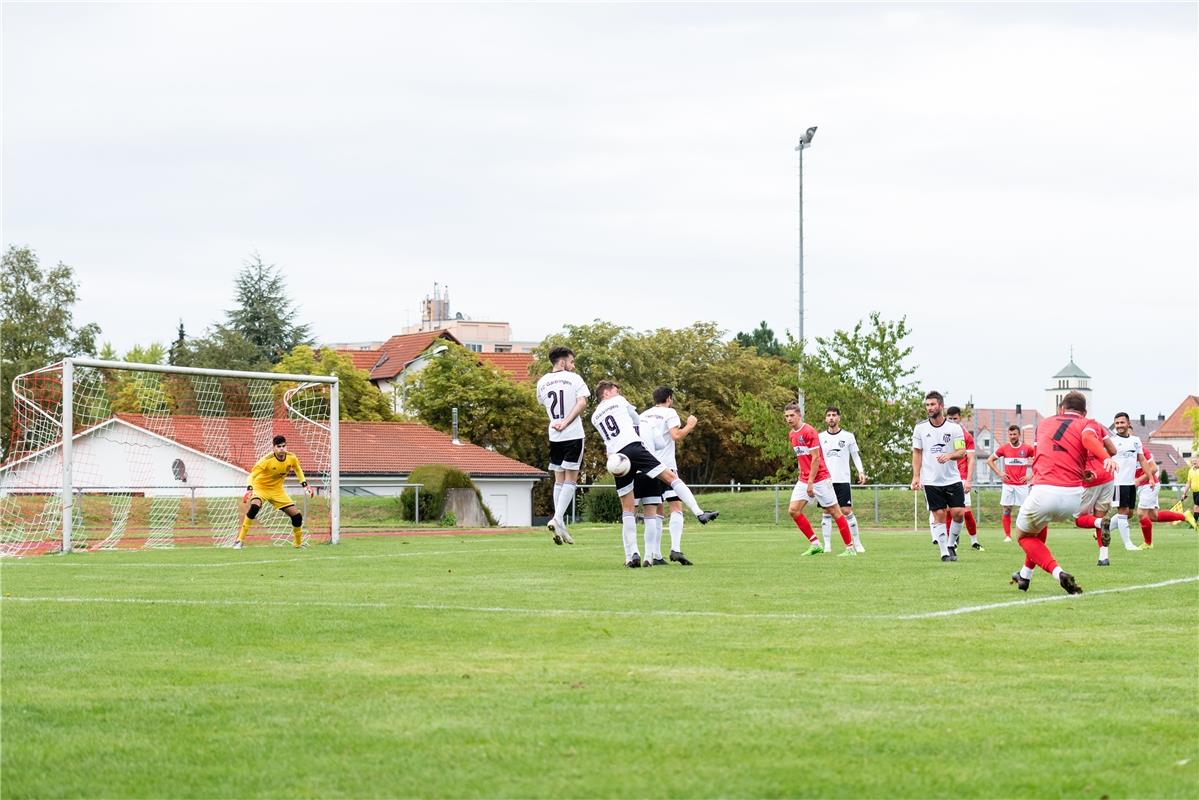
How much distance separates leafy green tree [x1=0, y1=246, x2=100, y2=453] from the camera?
8162cm

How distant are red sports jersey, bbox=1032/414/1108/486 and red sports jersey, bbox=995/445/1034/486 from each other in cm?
1564

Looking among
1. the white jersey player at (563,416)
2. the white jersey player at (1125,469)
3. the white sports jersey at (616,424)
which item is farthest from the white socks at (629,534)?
the white jersey player at (1125,469)

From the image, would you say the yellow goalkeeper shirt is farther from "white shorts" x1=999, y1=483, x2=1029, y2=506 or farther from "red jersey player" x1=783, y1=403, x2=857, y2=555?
"white shorts" x1=999, y1=483, x2=1029, y2=506

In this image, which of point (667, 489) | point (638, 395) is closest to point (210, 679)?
point (667, 489)

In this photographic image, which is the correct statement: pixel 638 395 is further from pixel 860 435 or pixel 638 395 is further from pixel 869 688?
pixel 869 688

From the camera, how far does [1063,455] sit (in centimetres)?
1322

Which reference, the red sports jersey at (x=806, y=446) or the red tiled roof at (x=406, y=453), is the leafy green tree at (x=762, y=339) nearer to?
the red tiled roof at (x=406, y=453)

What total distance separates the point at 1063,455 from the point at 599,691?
720 cm

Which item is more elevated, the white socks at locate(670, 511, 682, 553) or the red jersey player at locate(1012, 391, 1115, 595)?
the red jersey player at locate(1012, 391, 1115, 595)

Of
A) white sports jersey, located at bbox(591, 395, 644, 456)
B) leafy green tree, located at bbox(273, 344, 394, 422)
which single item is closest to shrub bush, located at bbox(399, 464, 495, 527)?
white sports jersey, located at bbox(591, 395, 644, 456)

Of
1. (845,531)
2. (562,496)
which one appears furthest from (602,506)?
(562,496)

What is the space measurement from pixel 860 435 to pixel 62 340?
154 ft

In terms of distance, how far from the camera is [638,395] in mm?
77000

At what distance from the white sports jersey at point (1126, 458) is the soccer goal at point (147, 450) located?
1302 cm
